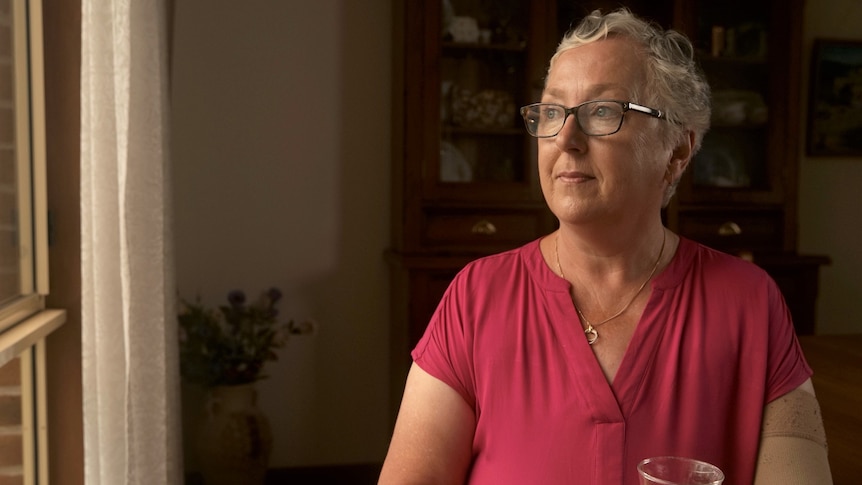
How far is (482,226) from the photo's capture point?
112 inches

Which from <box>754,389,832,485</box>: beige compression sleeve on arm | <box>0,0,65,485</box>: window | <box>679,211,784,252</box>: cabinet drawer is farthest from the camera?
<box>679,211,784,252</box>: cabinet drawer

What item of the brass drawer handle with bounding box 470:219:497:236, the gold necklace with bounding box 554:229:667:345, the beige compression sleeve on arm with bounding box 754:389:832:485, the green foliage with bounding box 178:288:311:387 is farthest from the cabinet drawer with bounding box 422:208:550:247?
the beige compression sleeve on arm with bounding box 754:389:832:485

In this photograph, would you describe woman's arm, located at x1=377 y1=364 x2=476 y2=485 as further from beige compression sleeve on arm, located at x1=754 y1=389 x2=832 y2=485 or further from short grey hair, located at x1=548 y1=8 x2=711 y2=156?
short grey hair, located at x1=548 y1=8 x2=711 y2=156

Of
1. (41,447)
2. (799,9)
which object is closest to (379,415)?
(41,447)

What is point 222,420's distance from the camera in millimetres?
2646

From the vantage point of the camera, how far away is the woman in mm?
1217

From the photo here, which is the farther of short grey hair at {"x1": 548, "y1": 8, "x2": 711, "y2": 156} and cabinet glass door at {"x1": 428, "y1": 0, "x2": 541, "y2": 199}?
cabinet glass door at {"x1": 428, "y1": 0, "x2": 541, "y2": 199}

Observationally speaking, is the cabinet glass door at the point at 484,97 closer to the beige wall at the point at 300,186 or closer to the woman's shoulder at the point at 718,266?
the beige wall at the point at 300,186

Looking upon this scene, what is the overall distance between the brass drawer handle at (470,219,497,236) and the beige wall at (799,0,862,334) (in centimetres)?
160

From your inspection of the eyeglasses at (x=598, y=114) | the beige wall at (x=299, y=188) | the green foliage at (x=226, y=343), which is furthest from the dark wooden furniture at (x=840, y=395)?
the green foliage at (x=226, y=343)

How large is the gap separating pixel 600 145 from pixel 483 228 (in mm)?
1608

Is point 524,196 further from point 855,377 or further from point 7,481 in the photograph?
point 7,481

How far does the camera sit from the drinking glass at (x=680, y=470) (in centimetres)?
88

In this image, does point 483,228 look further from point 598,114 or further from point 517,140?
point 598,114
